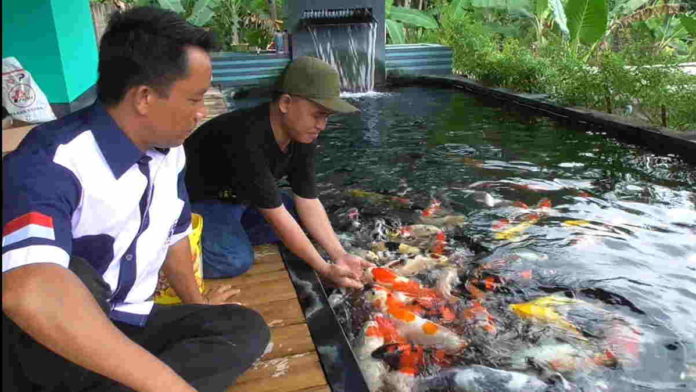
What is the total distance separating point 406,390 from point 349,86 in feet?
42.1

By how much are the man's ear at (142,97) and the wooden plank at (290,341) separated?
1289 millimetres

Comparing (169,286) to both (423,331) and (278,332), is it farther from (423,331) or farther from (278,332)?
(423,331)

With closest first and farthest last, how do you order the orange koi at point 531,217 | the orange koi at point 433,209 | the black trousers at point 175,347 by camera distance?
the black trousers at point 175,347 → the orange koi at point 531,217 → the orange koi at point 433,209

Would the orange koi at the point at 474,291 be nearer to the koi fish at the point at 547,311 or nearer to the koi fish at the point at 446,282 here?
the koi fish at the point at 446,282

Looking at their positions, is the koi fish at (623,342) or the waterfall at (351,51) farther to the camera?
the waterfall at (351,51)

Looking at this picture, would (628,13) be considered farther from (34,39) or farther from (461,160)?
(34,39)

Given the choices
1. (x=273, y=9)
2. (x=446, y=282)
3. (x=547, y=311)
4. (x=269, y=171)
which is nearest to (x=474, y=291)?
(x=446, y=282)

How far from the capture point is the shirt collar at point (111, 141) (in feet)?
5.70

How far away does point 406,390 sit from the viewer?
282 centimetres

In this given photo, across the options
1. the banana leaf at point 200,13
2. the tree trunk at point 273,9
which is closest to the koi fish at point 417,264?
the banana leaf at point 200,13

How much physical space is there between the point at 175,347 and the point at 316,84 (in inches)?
59.8

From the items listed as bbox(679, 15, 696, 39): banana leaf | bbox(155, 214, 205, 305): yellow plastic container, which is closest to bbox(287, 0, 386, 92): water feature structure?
bbox(679, 15, 696, 39): banana leaf

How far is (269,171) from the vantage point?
10.6 feet

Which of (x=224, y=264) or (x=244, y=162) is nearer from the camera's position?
(x=244, y=162)
